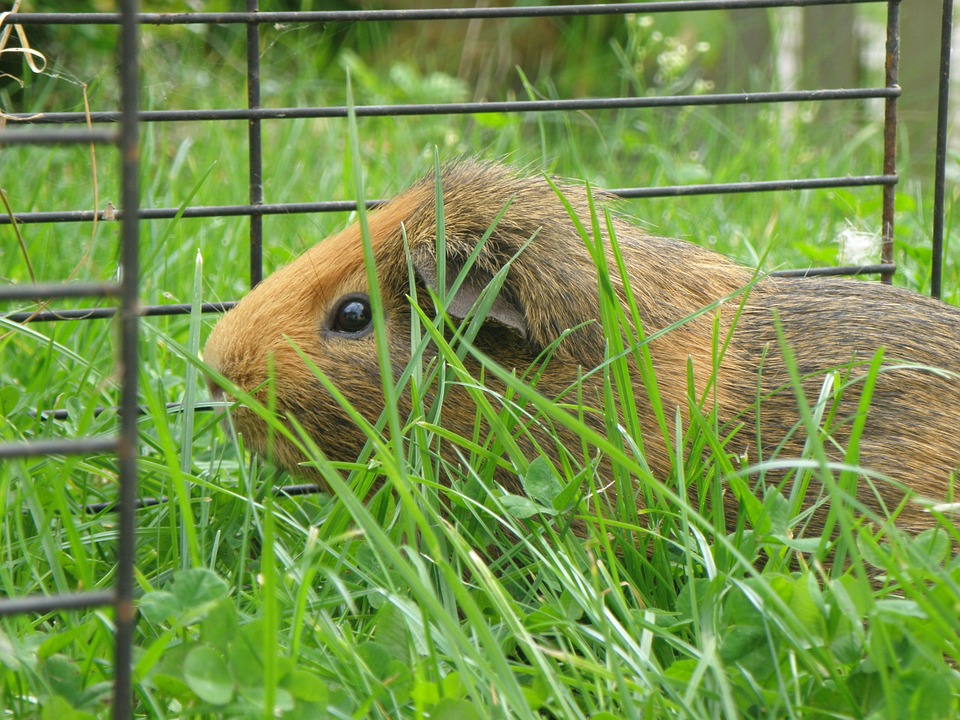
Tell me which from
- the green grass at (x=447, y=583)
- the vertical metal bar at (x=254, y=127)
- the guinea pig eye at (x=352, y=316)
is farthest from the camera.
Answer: the vertical metal bar at (x=254, y=127)

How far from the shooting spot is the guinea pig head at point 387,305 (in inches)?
86.7

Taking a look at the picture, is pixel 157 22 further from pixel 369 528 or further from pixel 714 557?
pixel 714 557

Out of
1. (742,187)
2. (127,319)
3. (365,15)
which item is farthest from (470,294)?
(127,319)

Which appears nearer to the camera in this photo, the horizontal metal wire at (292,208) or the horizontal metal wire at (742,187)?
the horizontal metal wire at (292,208)

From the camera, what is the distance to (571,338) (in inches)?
87.0

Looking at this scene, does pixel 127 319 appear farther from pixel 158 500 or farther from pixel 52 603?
pixel 158 500

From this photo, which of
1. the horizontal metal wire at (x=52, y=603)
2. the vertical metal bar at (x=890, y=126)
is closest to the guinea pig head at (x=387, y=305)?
the horizontal metal wire at (x=52, y=603)

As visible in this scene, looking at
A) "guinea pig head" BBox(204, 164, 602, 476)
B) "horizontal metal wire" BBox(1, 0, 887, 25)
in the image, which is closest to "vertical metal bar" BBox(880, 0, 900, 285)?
"horizontal metal wire" BBox(1, 0, 887, 25)

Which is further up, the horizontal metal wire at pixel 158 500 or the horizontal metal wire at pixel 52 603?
the horizontal metal wire at pixel 52 603

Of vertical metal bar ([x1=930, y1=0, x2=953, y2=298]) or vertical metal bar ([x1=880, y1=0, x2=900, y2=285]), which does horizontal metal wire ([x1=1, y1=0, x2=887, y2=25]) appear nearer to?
vertical metal bar ([x1=880, y1=0, x2=900, y2=285])

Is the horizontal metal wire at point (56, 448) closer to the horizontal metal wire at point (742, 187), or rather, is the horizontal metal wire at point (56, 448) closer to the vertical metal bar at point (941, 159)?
the horizontal metal wire at point (742, 187)

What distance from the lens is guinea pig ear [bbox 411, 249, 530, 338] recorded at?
2.17 m

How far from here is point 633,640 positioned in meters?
1.65

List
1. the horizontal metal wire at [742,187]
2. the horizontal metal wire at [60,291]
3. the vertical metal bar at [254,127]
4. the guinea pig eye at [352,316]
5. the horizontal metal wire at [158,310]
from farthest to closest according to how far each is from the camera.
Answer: the horizontal metal wire at [742,187]
the vertical metal bar at [254,127]
the horizontal metal wire at [158,310]
the guinea pig eye at [352,316]
the horizontal metal wire at [60,291]
